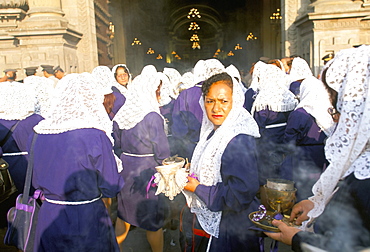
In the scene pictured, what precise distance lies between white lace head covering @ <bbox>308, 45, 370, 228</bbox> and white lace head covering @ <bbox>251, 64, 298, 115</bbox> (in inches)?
111

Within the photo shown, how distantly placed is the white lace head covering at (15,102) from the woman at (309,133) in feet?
9.95

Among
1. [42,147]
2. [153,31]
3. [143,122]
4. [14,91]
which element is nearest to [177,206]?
[143,122]

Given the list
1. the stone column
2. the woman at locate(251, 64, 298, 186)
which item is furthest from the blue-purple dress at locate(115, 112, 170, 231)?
the stone column

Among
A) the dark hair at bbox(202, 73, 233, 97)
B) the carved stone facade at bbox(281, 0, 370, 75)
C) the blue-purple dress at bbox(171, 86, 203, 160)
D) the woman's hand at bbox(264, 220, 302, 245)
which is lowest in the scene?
the woman's hand at bbox(264, 220, 302, 245)

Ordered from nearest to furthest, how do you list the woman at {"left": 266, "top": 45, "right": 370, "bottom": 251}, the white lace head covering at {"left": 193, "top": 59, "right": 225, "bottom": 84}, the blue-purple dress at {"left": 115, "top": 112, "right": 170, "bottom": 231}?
the woman at {"left": 266, "top": 45, "right": 370, "bottom": 251} < the blue-purple dress at {"left": 115, "top": 112, "right": 170, "bottom": 231} < the white lace head covering at {"left": 193, "top": 59, "right": 225, "bottom": 84}

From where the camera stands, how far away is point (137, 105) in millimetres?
3520

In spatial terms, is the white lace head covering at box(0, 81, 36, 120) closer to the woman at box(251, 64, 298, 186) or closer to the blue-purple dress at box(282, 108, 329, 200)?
the woman at box(251, 64, 298, 186)

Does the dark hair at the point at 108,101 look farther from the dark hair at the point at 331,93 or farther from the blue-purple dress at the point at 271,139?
the dark hair at the point at 331,93

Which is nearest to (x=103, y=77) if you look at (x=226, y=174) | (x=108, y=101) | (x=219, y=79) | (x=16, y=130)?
(x=108, y=101)

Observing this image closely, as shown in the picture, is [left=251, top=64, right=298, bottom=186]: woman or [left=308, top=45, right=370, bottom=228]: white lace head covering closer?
[left=308, top=45, right=370, bottom=228]: white lace head covering

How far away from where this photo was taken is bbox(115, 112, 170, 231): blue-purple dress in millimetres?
3309

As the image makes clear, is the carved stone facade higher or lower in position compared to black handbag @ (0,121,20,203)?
higher

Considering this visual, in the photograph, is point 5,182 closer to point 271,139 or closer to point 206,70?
point 206,70

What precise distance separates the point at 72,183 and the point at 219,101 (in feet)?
3.80
